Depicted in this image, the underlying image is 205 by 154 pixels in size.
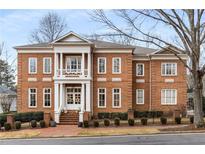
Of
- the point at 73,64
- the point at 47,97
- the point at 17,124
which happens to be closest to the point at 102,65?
the point at 73,64

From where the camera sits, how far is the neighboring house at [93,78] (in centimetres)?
1332

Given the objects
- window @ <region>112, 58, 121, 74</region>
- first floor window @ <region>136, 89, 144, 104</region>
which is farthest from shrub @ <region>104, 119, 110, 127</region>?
window @ <region>112, 58, 121, 74</region>

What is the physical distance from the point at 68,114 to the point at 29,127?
92cm

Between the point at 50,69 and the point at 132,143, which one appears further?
the point at 50,69

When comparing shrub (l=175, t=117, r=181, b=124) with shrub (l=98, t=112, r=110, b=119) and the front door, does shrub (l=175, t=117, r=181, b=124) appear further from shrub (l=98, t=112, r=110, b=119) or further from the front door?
the front door

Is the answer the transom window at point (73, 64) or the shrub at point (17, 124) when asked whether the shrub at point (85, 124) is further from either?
the transom window at point (73, 64)

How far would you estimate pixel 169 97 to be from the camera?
13.2 metres

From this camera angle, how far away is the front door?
43.8 feet

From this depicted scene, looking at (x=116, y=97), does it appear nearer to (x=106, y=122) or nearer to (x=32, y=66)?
(x=106, y=122)

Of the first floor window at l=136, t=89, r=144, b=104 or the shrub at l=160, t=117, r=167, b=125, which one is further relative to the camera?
the first floor window at l=136, t=89, r=144, b=104

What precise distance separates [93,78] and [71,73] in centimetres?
57

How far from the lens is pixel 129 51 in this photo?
14000mm
